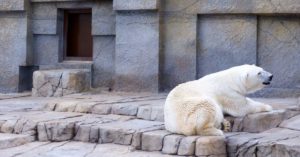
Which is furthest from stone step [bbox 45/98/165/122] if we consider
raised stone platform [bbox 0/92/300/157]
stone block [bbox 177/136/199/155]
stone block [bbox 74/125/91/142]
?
stone block [bbox 177/136/199/155]

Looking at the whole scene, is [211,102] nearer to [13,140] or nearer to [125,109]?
[125,109]

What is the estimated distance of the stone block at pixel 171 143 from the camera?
4641 millimetres

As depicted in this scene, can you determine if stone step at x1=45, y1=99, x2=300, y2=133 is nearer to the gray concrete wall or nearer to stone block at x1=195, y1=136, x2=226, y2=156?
stone block at x1=195, y1=136, x2=226, y2=156

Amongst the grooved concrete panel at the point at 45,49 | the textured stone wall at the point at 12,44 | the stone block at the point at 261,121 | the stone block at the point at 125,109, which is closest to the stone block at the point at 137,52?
the grooved concrete panel at the point at 45,49

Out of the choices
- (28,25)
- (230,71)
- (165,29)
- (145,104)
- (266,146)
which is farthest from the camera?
(28,25)

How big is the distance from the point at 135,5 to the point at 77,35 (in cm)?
166

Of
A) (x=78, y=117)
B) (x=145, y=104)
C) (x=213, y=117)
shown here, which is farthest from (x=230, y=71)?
(x=78, y=117)

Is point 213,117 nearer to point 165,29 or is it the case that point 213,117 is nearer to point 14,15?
point 165,29

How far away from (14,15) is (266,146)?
5.78 metres

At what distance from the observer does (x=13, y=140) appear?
207 inches

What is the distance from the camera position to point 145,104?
6.25 meters

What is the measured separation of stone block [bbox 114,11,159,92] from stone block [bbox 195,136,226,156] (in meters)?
3.22

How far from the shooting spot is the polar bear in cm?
470

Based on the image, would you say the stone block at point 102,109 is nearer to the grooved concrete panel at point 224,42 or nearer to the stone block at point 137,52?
the stone block at point 137,52
